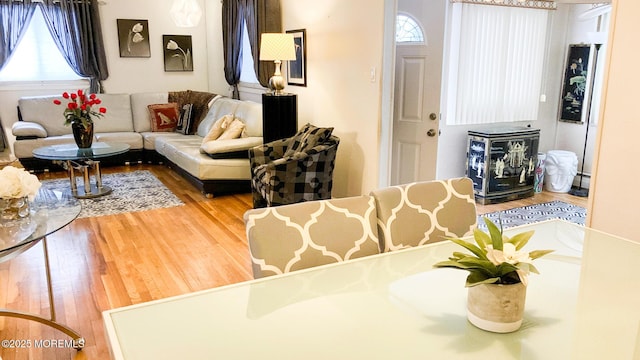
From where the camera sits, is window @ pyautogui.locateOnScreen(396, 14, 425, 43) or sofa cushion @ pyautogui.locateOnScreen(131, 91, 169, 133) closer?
window @ pyautogui.locateOnScreen(396, 14, 425, 43)

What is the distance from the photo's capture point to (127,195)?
17.6 ft

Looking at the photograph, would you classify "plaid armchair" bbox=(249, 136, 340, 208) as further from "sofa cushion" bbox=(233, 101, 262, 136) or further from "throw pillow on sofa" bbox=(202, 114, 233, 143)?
"throw pillow on sofa" bbox=(202, 114, 233, 143)

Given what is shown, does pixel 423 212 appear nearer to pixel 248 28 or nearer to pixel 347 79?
pixel 347 79

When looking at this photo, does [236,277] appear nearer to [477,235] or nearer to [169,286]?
[169,286]

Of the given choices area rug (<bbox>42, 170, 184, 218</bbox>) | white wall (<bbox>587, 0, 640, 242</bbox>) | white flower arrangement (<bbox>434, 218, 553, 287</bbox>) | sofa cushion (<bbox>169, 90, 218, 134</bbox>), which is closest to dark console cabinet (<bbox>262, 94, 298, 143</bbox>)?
area rug (<bbox>42, 170, 184, 218</bbox>)

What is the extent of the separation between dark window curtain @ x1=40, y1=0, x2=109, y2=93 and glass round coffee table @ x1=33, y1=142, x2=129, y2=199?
2.13 meters

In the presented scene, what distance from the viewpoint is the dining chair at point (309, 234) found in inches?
68.8

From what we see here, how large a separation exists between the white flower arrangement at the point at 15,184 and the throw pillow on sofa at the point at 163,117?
15.9ft

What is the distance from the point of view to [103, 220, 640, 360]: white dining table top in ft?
4.14

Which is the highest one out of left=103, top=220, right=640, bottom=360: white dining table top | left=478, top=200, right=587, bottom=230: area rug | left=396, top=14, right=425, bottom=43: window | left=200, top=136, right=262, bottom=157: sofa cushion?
left=396, top=14, right=425, bottom=43: window

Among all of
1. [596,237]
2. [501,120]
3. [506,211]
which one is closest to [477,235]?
[596,237]

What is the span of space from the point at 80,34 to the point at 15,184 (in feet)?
17.6

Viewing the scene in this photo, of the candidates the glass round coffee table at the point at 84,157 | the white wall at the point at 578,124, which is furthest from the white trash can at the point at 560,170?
the glass round coffee table at the point at 84,157

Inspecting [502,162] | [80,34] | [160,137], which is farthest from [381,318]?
[80,34]
